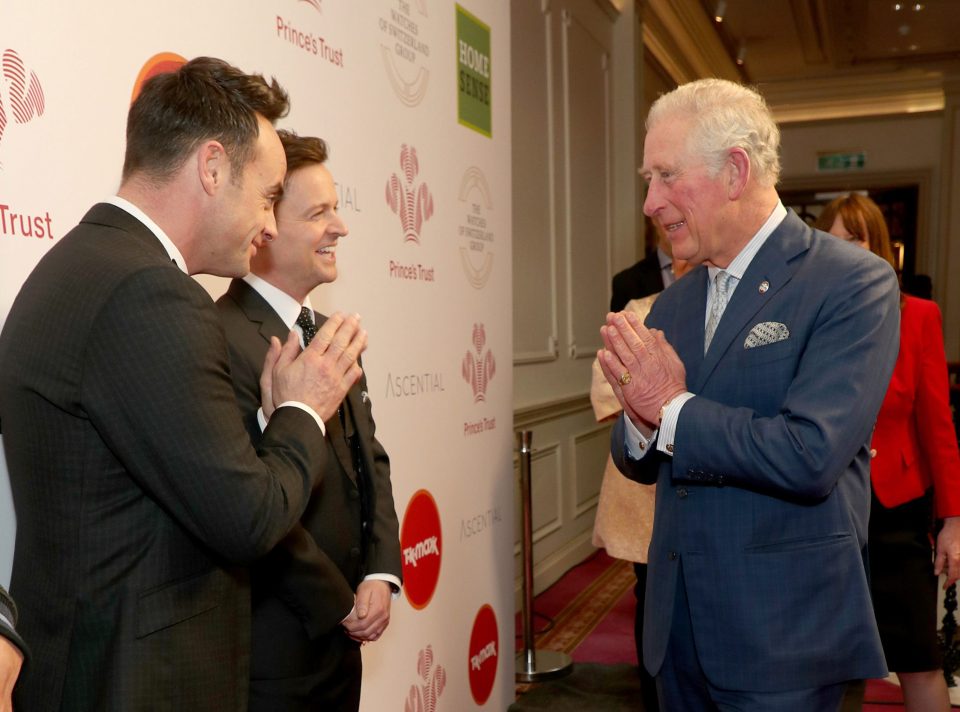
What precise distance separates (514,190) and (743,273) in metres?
3.35

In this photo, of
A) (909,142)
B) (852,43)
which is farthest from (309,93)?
(909,142)

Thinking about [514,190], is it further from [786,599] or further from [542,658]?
[786,599]

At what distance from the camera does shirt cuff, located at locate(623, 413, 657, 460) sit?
5.81 feet

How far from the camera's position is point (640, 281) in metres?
3.96

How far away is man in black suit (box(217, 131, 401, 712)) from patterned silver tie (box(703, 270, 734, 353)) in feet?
2.39

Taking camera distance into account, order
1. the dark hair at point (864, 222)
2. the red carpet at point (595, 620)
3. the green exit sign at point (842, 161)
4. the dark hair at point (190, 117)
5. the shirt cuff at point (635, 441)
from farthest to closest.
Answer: the green exit sign at point (842, 161) → the red carpet at point (595, 620) → the dark hair at point (864, 222) → the shirt cuff at point (635, 441) → the dark hair at point (190, 117)

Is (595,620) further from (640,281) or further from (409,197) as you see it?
(409,197)

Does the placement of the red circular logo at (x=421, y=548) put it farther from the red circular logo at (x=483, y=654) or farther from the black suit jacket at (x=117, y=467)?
the black suit jacket at (x=117, y=467)

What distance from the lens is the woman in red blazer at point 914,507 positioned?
2.46 m

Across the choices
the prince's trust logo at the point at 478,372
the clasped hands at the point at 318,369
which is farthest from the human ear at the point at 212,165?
the prince's trust logo at the point at 478,372

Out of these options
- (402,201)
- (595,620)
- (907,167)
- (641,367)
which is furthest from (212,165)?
(907,167)

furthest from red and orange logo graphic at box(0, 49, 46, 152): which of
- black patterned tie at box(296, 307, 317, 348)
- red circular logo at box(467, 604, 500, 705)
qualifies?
red circular logo at box(467, 604, 500, 705)

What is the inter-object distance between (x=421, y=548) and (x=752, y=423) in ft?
4.22

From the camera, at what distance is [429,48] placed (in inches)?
104
